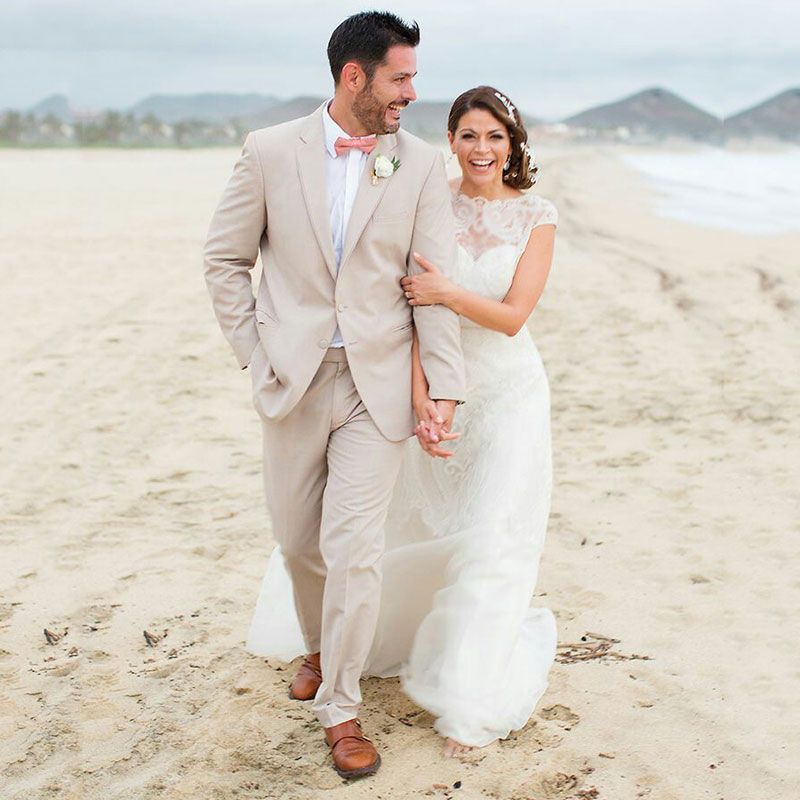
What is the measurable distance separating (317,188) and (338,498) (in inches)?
37.2

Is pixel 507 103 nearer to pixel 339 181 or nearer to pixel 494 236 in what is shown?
pixel 494 236

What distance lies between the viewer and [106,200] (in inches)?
884

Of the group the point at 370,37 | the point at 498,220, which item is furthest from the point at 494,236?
the point at 370,37

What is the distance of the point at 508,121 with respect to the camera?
398 centimetres

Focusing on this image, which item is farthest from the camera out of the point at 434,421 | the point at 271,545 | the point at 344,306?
the point at 271,545

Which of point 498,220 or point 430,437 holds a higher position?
point 498,220

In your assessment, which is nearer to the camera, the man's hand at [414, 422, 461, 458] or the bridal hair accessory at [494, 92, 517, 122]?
the man's hand at [414, 422, 461, 458]

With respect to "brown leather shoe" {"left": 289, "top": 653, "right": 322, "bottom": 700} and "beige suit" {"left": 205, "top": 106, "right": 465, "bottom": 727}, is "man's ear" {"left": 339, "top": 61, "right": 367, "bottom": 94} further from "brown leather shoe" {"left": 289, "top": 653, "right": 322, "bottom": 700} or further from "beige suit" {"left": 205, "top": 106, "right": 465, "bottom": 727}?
"brown leather shoe" {"left": 289, "top": 653, "right": 322, "bottom": 700}

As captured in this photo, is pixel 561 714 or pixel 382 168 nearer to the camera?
pixel 382 168

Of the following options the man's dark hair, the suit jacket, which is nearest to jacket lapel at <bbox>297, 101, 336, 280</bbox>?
the suit jacket

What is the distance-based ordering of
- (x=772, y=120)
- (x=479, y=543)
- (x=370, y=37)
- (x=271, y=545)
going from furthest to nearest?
1. (x=772, y=120)
2. (x=271, y=545)
3. (x=479, y=543)
4. (x=370, y=37)

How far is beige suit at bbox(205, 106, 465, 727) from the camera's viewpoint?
346 centimetres

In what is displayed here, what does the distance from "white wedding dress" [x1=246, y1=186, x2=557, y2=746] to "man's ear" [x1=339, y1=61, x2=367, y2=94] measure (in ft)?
2.72

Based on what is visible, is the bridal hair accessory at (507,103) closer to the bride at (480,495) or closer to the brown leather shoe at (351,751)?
the bride at (480,495)
